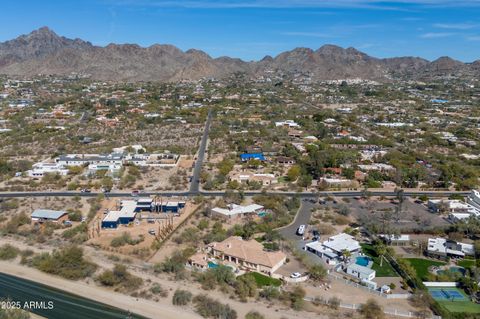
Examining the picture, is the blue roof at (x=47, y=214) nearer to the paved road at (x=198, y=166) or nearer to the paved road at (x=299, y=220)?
the paved road at (x=198, y=166)

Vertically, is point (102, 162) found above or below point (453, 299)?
above

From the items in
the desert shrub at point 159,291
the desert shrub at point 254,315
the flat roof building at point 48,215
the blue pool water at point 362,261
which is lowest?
the desert shrub at point 254,315

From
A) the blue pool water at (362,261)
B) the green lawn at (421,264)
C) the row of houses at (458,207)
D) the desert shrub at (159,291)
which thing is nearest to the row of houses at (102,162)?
the desert shrub at (159,291)

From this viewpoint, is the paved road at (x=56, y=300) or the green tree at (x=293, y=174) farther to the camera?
the green tree at (x=293, y=174)

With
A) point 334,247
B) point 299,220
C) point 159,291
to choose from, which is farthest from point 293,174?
point 159,291

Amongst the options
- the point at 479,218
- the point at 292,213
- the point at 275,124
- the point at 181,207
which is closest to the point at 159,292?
the point at 181,207

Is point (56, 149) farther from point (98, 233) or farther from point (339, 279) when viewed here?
point (339, 279)

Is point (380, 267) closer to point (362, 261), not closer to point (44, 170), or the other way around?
point (362, 261)

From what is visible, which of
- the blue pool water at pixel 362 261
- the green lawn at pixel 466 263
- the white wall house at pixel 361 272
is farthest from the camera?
the green lawn at pixel 466 263
